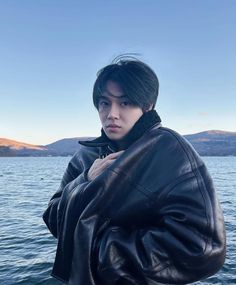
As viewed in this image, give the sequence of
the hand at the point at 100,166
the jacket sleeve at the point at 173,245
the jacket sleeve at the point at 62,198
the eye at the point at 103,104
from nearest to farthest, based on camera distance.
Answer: the jacket sleeve at the point at 173,245, the hand at the point at 100,166, the jacket sleeve at the point at 62,198, the eye at the point at 103,104

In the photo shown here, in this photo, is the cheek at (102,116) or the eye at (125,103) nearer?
the eye at (125,103)

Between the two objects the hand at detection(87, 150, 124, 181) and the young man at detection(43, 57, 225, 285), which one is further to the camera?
the hand at detection(87, 150, 124, 181)

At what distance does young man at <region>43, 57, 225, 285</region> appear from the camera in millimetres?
2039

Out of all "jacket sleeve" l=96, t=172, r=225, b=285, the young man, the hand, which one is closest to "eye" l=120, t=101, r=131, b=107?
the young man

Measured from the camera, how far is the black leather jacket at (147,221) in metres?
2.04

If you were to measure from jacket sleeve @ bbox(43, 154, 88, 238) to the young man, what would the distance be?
0.02 m

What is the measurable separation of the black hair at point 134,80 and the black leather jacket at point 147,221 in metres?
0.29

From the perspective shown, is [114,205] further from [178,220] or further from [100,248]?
[178,220]

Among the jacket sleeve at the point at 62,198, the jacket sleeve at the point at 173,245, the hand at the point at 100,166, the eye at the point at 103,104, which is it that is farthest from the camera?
the eye at the point at 103,104

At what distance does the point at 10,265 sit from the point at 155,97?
1091 cm

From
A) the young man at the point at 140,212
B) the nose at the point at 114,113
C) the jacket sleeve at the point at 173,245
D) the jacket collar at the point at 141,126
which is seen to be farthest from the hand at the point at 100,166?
the jacket sleeve at the point at 173,245

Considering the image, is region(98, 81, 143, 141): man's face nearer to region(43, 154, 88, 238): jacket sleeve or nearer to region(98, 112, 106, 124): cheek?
region(98, 112, 106, 124): cheek

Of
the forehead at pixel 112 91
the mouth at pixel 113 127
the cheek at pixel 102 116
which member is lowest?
the mouth at pixel 113 127

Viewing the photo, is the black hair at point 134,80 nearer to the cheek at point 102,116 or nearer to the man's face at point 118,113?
the man's face at point 118,113
